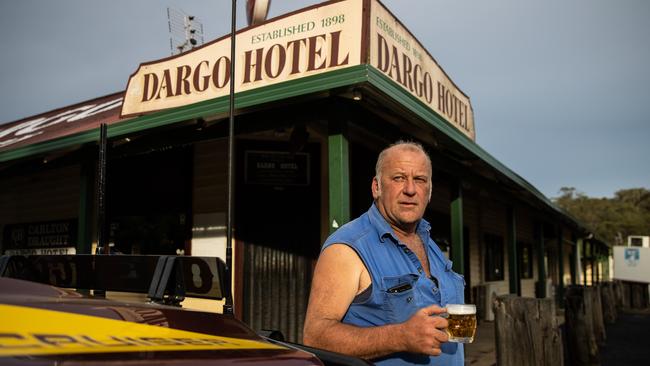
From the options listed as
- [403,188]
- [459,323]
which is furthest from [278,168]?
[459,323]

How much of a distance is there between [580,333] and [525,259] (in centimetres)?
1266

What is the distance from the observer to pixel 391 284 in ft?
7.06

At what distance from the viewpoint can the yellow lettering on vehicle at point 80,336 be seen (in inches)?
45.6

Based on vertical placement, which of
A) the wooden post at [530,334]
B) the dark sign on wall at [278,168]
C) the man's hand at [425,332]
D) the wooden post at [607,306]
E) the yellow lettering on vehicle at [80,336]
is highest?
the dark sign on wall at [278,168]

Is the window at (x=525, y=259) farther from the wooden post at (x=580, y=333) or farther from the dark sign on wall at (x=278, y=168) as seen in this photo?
the dark sign on wall at (x=278, y=168)

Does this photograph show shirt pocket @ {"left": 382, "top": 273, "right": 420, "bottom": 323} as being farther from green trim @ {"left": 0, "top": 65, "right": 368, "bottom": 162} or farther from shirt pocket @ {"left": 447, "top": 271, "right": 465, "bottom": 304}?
green trim @ {"left": 0, "top": 65, "right": 368, "bottom": 162}

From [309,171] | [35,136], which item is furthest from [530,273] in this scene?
[35,136]

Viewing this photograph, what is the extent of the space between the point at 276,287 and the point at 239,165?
5.92ft

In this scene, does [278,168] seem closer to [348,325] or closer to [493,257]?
[348,325]

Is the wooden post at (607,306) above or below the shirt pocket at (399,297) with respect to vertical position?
below

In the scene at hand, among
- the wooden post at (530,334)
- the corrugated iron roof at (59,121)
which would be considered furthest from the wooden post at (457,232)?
the corrugated iron roof at (59,121)

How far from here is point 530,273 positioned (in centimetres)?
2003

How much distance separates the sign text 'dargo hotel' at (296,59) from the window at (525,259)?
42.9 ft

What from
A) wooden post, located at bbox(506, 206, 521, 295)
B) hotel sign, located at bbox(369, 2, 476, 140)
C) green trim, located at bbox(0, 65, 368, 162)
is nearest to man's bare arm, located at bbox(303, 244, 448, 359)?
green trim, located at bbox(0, 65, 368, 162)
